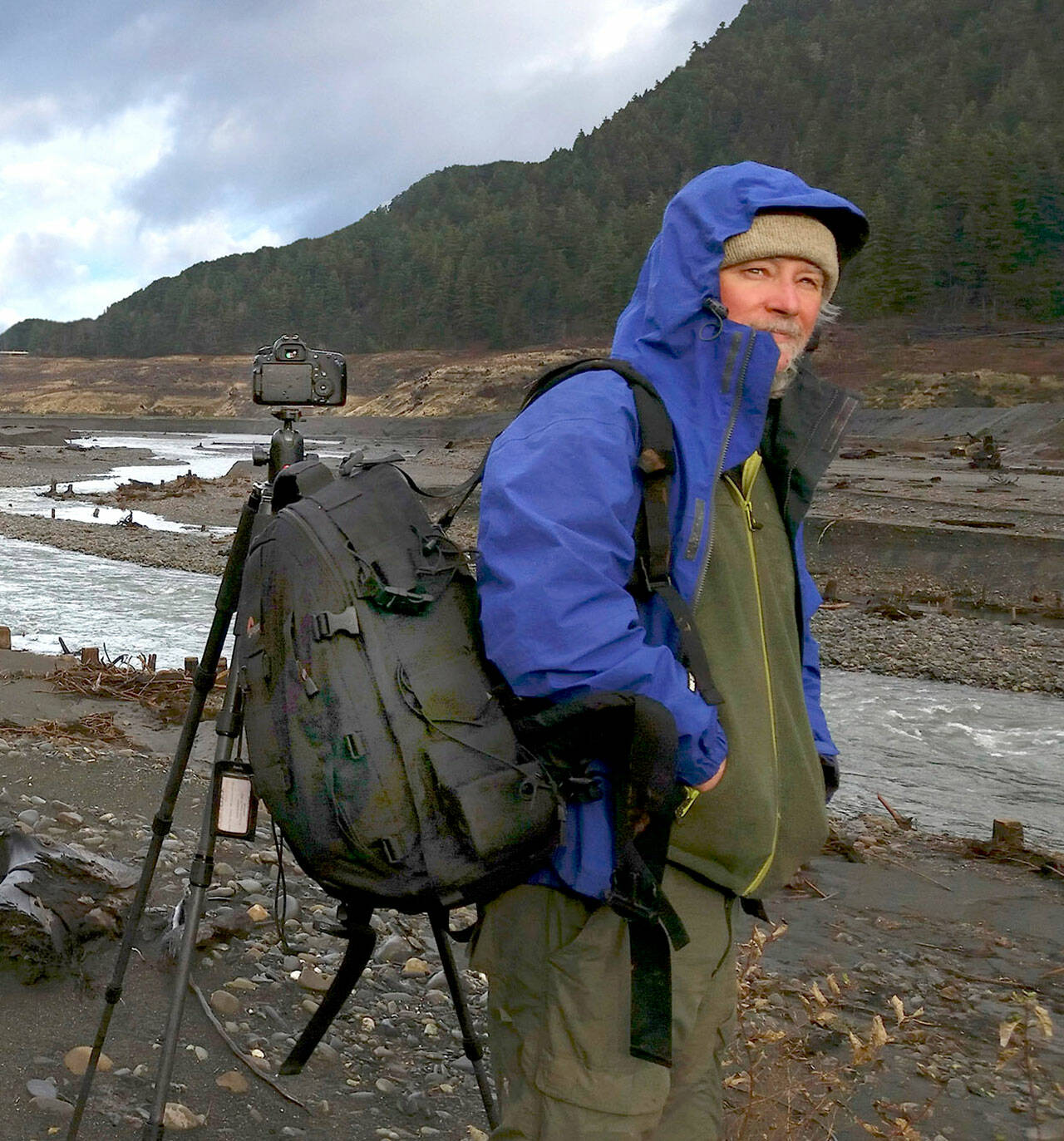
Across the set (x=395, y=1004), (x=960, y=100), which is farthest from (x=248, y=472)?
→ (x=960, y=100)

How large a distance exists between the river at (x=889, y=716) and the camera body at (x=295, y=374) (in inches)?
256

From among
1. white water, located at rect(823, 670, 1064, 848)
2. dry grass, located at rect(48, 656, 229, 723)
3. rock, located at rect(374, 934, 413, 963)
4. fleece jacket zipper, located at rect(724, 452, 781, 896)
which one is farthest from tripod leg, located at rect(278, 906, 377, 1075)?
white water, located at rect(823, 670, 1064, 848)

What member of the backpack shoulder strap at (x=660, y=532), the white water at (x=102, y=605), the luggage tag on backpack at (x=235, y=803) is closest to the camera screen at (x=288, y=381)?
the luggage tag on backpack at (x=235, y=803)

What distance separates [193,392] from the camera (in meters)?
→ 112

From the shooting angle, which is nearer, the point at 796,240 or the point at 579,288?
the point at 796,240

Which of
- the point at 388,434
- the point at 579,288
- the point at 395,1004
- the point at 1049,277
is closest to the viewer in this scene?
the point at 395,1004

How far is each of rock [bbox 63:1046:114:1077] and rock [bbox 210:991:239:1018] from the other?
44 cm

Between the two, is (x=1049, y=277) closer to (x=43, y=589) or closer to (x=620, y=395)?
(x=43, y=589)

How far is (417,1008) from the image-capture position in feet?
13.3

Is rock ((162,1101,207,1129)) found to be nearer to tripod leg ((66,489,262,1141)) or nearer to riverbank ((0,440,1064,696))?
tripod leg ((66,489,262,1141))

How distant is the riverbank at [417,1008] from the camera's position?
3.29 meters

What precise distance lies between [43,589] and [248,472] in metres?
25.4

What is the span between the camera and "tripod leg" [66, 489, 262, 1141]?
2.78m

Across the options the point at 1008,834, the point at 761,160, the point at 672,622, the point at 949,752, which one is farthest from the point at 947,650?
the point at 761,160
